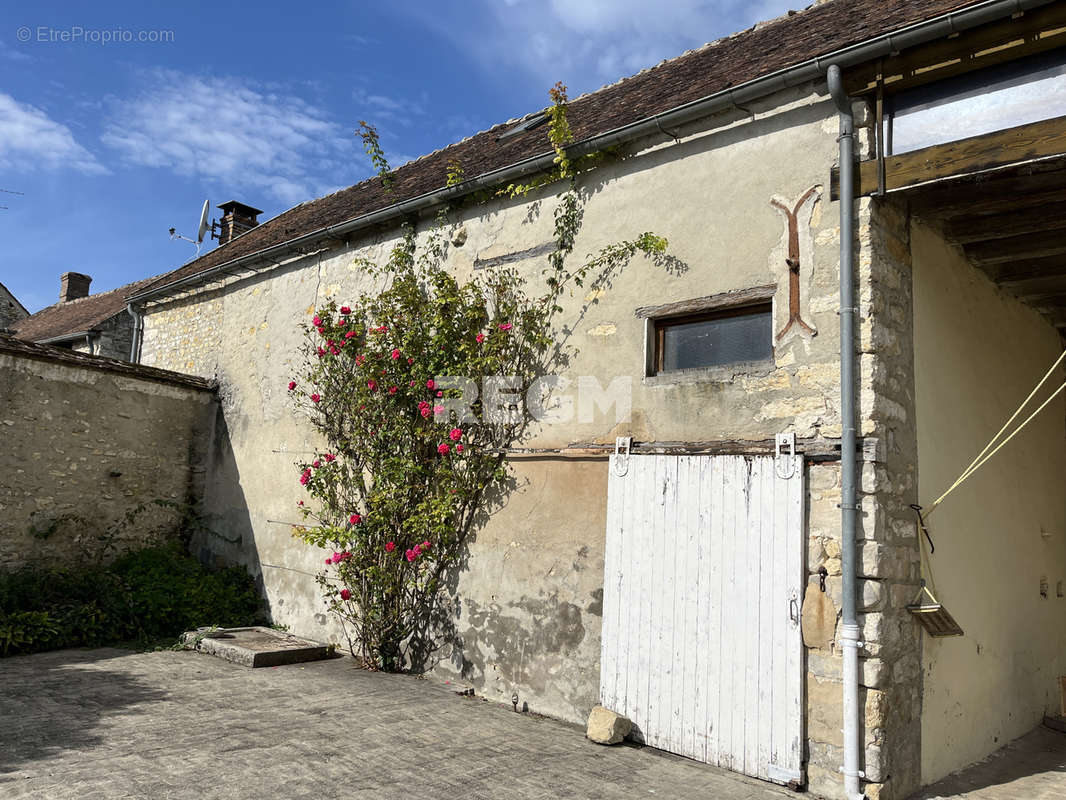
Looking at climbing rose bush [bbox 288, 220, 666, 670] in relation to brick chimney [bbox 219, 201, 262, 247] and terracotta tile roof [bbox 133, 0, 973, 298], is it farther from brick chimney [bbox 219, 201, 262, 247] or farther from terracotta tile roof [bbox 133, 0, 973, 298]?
brick chimney [bbox 219, 201, 262, 247]

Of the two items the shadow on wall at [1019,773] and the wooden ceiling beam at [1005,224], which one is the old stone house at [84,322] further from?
the shadow on wall at [1019,773]

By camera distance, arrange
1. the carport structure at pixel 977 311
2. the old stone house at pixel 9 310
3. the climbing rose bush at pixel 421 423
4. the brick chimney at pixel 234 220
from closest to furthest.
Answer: the carport structure at pixel 977 311
the climbing rose bush at pixel 421 423
the brick chimney at pixel 234 220
the old stone house at pixel 9 310

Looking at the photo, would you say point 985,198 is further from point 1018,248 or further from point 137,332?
point 137,332

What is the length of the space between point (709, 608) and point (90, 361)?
7289 mm

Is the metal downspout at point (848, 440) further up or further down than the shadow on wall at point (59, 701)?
further up

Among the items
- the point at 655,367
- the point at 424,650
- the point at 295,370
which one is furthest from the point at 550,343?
the point at 295,370

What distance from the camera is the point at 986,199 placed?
500 centimetres

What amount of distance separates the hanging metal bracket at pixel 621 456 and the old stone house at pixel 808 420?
4cm

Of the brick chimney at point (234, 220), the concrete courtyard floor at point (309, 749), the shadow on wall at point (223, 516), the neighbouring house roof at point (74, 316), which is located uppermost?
the brick chimney at point (234, 220)

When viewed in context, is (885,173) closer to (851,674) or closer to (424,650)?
(851,674)

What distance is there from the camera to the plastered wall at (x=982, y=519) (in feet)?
16.7

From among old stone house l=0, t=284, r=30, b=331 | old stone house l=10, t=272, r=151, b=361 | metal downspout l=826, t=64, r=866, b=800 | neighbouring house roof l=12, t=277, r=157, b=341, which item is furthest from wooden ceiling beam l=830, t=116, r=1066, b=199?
old stone house l=0, t=284, r=30, b=331

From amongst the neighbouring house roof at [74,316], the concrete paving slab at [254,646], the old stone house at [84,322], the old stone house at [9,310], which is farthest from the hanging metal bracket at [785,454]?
the old stone house at [9,310]

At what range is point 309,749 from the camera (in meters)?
4.67
